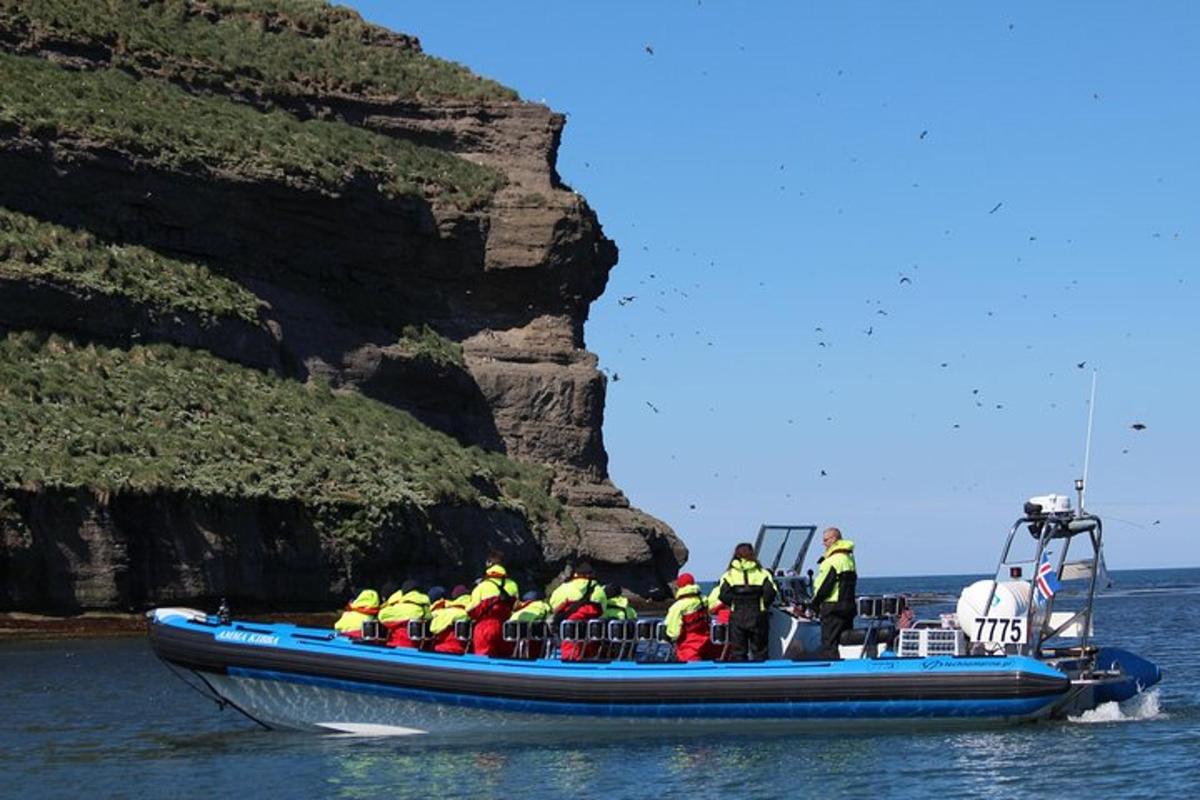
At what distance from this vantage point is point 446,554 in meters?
61.1

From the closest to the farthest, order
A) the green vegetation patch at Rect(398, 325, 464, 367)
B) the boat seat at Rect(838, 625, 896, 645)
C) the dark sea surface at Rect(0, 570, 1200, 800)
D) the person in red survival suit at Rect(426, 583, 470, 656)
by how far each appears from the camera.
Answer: the dark sea surface at Rect(0, 570, 1200, 800), the boat seat at Rect(838, 625, 896, 645), the person in red survival suit at Rect(426, 583, 470, 656), the green vegetation patch at Rect(398, 325, 464, 367)

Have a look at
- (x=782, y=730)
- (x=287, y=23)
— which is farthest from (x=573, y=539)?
(x=782, y=730)

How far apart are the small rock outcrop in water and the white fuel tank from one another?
28654 mm

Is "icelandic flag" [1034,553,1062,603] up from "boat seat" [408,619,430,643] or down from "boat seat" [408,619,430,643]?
up

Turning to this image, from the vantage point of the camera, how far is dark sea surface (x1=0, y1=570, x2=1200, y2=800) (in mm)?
21172

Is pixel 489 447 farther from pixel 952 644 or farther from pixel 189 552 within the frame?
pixel 952 644

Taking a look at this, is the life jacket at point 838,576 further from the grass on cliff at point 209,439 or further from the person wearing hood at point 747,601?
the grass on cliff at point 209,439

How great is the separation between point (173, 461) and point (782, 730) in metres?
32.9

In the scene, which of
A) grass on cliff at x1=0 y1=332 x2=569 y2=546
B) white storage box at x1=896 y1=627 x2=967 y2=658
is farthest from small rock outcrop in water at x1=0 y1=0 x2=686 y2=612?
white storage box at x1=896 y1=627 x2=967 y2=658

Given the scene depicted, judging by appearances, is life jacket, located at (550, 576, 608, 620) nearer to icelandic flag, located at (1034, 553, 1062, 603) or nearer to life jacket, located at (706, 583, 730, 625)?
life jacket, located at (706, 583, 730, 625)

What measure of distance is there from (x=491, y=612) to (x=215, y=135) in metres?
49.7

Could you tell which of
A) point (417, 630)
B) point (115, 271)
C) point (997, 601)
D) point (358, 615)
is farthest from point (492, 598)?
point (115, 271)

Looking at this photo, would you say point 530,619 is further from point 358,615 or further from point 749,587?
point 749,587

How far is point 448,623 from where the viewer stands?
25.7 m
